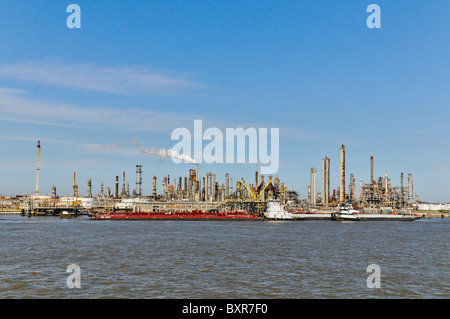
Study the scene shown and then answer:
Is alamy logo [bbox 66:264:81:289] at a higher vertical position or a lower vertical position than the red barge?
higher

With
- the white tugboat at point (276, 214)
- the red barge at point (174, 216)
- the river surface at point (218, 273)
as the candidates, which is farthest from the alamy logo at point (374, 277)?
the red barge at point (174, 216)

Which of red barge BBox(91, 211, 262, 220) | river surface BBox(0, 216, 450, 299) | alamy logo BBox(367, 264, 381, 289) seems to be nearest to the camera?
river surface BBox(0, 216, 450, 299)

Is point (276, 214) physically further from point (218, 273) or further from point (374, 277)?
point (374, 277)

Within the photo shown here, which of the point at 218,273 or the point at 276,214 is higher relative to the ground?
the point at 218,273

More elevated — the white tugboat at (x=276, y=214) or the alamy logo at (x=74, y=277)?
the alamy logo at (x=74, y=277)

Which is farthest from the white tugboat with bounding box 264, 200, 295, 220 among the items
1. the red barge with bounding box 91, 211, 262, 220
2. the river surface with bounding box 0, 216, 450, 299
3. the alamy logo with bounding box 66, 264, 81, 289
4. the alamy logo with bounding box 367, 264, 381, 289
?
the alamy logo with bounding box 66, 264, 81, 289

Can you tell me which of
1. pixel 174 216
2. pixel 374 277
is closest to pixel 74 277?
pixel 374 277

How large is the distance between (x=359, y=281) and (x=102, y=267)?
18.8m

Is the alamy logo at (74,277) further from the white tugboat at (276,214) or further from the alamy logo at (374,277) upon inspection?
the white tugboat at (276,214)

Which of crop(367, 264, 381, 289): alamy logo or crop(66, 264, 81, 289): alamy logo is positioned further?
crop(367, 264, 381, 289): alamy logo

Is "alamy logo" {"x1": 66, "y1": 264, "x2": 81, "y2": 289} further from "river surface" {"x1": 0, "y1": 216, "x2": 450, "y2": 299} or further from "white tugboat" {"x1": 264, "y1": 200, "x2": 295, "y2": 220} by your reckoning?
"white tugboat" {"x1": 264, "y1": 200, "x2": 295, "y2": 220}

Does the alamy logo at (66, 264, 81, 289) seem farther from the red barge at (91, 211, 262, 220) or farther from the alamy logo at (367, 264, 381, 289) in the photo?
the red barge at (91, 211, 262, 220)

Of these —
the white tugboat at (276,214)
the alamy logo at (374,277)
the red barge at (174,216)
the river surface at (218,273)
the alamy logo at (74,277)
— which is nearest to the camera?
the river surface at (218,273)

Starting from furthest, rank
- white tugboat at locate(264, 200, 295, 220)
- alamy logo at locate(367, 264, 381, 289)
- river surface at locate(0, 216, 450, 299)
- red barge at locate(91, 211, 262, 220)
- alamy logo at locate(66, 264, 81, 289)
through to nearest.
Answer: red barge at locate(91, 211, 262, 220)
white tugboat at locate(264, 200, 295, 220)
alamy logo at locate(367, 264, 381, 289)
alamy logo at locate(66, 264, 81, 289)
river surface at locate(0, 216, 450, 299)
